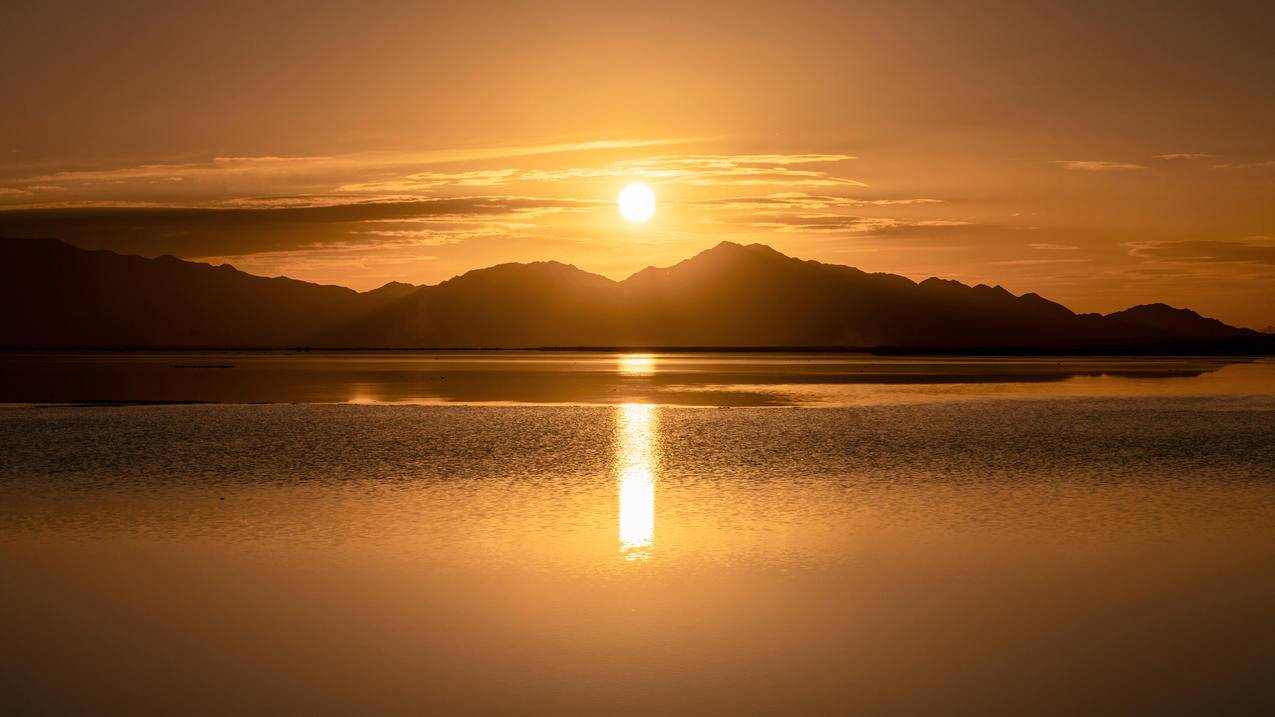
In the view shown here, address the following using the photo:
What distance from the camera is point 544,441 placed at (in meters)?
36.6

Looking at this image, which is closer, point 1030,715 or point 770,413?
point 1030,715

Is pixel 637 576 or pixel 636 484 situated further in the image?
pixel 636 484

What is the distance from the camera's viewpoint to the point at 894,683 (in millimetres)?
11078

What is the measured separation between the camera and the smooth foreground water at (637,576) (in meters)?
11.0

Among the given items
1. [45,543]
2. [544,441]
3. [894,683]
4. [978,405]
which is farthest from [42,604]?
[978,405]

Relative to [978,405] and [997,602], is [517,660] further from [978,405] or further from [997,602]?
[978,405]

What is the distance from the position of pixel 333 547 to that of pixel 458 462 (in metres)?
12.1

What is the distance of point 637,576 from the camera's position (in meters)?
15.8

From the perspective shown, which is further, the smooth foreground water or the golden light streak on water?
the golden light streak on water

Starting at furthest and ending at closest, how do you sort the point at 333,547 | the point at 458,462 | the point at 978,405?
the point at 978,405 < the point at 458,462 < the point at 333,547

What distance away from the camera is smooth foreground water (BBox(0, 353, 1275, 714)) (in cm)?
1102

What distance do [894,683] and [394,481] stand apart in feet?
57.8

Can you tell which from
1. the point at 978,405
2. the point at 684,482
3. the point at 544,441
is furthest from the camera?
the point at 978,405

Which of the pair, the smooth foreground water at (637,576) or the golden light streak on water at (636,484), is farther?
the golden light streak on water at (636,484)
